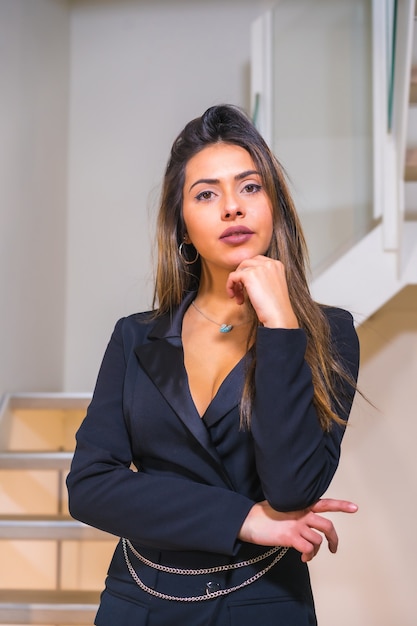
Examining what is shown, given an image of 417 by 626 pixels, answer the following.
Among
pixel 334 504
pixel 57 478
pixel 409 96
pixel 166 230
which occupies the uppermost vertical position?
pixel 409 96

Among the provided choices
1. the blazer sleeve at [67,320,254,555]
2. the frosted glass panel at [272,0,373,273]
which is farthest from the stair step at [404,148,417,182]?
the blazer sleeve at [67,320,254,555]

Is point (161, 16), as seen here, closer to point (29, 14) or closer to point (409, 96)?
point (29, 14)

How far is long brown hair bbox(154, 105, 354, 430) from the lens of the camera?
3.89 feet

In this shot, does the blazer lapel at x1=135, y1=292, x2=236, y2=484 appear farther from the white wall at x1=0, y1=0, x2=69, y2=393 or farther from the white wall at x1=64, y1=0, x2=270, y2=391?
the white wall at x1=64, y1=0, x2=270, y2=391

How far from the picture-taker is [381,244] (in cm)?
294

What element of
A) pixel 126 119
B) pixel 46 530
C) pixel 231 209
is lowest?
pixel 46 530

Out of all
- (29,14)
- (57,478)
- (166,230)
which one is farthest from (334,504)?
(29,14)

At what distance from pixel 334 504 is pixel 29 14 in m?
3.38

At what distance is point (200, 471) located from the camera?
120 centimetres

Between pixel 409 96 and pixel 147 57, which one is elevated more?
pixel 147 57

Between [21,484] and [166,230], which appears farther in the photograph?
[21,484]

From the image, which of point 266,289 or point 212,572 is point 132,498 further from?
point 266,289

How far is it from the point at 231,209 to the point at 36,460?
1.92 metres

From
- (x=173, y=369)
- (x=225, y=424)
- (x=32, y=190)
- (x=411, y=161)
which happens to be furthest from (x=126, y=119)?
(x=225, y=424)
